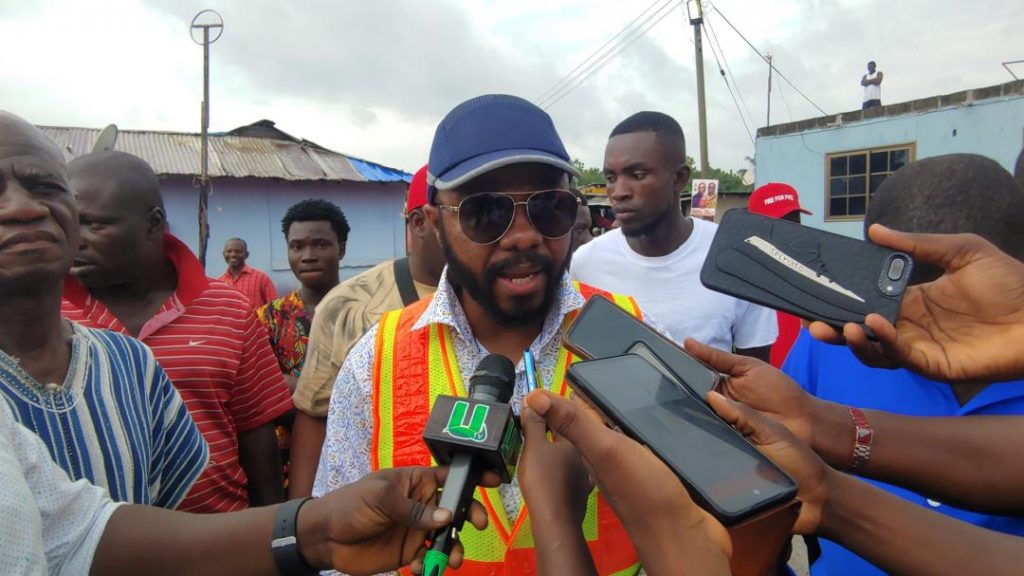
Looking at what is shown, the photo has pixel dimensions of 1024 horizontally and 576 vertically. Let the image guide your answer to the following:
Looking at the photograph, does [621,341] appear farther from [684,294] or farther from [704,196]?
[704,196]

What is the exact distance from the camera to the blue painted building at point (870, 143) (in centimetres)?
1095

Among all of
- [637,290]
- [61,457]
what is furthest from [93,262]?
[637,290]

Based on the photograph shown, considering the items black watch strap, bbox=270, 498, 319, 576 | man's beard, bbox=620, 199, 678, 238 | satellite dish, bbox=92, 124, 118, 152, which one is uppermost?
satellite dish, bbox=92, 124, 118, 152

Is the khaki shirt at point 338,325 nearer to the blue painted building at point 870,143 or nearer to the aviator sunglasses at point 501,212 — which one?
the aviator sunglasses at point 501,212

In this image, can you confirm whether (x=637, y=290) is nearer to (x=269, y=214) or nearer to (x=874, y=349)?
(x=874, y=349)

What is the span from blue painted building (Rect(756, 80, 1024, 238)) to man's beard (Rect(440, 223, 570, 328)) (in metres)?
11.4

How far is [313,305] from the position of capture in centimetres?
371

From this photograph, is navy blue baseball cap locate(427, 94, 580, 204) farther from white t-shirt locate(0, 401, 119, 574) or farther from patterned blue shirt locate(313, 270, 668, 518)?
white t-shirt locate(0, 401, 119, 574)

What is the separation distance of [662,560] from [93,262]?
86.3 inches

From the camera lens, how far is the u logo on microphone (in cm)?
112

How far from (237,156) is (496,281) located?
529 inches

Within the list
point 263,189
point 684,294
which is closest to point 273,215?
point 263,189

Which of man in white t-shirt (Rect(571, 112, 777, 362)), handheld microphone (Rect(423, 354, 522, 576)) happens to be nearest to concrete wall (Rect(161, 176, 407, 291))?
man in white t-shirt (Rect(571, 112, 777, 362))

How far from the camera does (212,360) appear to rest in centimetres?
224
